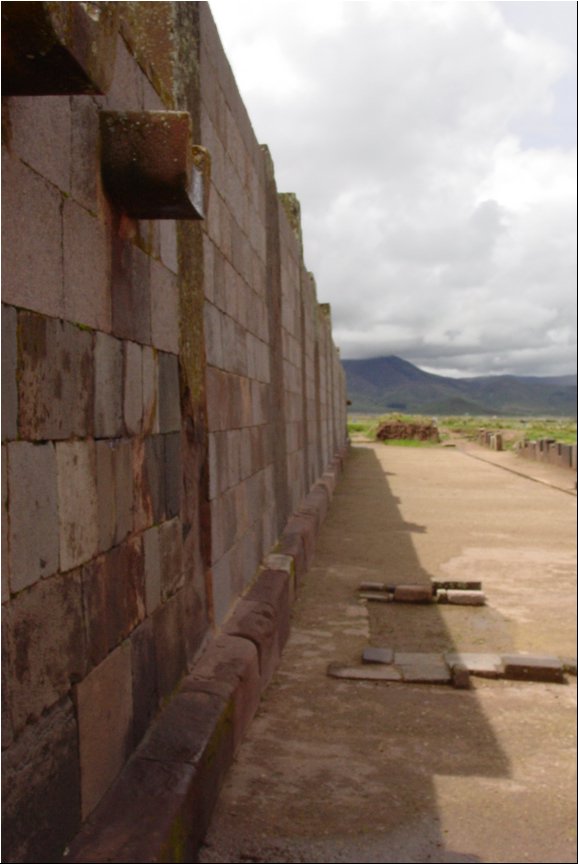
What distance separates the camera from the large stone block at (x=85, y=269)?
2.42 metres

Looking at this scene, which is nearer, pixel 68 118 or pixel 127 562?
pixel 68 118

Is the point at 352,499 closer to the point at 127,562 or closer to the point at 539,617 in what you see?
the point at 539,617

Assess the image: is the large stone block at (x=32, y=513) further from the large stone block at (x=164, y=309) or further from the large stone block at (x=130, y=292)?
the large stone block at (x=164, y=309)

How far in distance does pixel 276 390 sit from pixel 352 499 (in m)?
7.96

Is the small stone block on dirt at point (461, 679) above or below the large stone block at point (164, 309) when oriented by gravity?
below

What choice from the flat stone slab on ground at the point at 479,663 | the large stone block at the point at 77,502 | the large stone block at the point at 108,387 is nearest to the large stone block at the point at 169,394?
the large stone block at the point at 108,387

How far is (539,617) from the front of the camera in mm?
7258

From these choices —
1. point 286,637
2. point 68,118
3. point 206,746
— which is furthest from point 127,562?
point 286,637

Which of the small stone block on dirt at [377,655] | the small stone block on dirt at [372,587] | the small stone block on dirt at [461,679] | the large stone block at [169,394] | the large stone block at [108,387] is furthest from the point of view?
the small stone block on dirt at [372,587]

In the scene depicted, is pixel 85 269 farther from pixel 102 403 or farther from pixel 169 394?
pixel 169 394

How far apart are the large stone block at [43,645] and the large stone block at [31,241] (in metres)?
0.79

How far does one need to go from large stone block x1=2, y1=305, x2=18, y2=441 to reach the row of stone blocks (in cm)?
127

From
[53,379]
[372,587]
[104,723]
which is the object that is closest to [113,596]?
[104,723]

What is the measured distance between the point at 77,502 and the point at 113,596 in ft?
1.65
